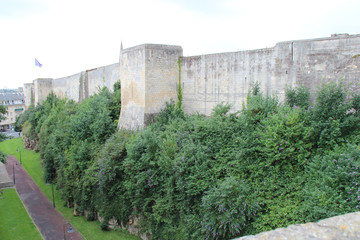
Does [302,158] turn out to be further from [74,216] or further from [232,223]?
[74,216]

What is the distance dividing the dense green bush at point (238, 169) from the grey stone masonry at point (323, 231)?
4092 mm

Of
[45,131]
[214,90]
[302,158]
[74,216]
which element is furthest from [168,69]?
[45,131]

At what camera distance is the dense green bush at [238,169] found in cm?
785

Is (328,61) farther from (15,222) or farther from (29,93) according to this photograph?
(29,93)

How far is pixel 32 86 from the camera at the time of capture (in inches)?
1624

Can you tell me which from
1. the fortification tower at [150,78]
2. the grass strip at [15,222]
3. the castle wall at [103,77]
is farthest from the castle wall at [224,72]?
the grass strip at [15,222]

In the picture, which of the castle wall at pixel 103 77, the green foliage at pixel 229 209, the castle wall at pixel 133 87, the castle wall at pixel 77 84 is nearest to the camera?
the green foliage at pixel 229 209

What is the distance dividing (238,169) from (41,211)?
15374 millimetres

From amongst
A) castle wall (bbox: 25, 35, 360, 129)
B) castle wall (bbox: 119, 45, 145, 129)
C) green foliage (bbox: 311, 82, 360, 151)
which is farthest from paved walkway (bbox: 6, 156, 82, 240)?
green foliage (bbox: 311, 82, 360, 151)

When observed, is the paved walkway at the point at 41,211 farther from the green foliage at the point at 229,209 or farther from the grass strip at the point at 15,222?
the green foliage at the point at 229,209

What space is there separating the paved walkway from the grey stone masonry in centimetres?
1416

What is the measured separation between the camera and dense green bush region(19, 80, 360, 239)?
309 inches

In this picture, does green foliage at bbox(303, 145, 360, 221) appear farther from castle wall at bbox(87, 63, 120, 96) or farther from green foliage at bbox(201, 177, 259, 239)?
castle wall at bbox(87, 63, 120, 96)

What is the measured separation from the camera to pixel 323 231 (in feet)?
9.86
